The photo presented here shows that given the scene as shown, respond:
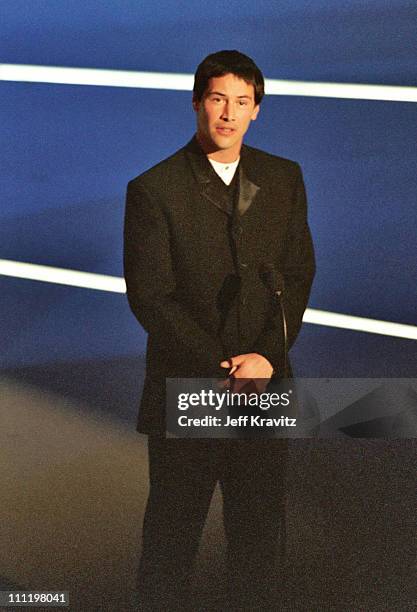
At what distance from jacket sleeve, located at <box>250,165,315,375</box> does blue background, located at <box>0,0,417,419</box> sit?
73 mm

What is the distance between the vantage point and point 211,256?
238 centimetres

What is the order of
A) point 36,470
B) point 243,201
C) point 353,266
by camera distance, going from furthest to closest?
1. point 36,470
2. point 353,266
3. point 243,201

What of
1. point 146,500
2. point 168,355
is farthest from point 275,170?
point 146,500

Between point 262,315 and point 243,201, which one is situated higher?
point 243,201

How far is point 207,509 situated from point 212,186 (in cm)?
76

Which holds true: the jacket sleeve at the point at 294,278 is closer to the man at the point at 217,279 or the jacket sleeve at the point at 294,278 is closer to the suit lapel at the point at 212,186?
Answer: the man at the point at 217,279

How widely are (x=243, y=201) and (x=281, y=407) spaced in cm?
51

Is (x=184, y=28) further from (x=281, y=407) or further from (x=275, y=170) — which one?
(x=281, y=407)

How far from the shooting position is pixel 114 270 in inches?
102

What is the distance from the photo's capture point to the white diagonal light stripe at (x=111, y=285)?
257 centimetres

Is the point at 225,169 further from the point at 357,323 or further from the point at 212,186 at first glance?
the point at 357,323

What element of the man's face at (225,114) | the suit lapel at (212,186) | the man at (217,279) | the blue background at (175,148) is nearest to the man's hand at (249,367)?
the man at (217,279)

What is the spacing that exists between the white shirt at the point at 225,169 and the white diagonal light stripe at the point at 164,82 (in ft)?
0.74

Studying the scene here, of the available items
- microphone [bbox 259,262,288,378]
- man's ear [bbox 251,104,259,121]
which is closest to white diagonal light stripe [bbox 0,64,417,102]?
man's ear [bbox 251,104,259,121]
